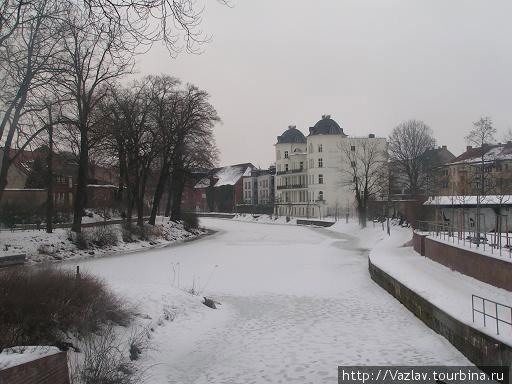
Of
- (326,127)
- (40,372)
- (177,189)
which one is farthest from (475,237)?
(326,127)

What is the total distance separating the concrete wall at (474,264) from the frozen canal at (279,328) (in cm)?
315

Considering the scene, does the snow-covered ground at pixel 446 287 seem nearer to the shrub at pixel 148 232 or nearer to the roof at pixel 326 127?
the shrub at pixel 148 232

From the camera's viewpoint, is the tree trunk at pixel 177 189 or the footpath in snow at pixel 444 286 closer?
the footpath in snow at pixel 444 286

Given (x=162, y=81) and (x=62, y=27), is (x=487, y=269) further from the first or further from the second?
(x=162, y=81)

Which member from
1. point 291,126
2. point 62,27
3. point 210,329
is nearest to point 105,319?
point 210,329

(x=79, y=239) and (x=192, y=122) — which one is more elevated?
(x=192, y=122)

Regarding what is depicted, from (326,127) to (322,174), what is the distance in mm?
8006

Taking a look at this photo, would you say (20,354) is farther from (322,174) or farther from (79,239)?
(322,174)

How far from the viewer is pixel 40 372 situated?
7.23 metres

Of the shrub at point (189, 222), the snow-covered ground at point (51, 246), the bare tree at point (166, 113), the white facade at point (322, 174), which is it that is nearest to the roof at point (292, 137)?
the white facade at point (322, 174)

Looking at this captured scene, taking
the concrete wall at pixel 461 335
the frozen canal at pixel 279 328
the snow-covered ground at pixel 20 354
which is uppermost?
the snow-covered ground at pixel 20 354

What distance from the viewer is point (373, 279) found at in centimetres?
2466

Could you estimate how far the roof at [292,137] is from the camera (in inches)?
4001

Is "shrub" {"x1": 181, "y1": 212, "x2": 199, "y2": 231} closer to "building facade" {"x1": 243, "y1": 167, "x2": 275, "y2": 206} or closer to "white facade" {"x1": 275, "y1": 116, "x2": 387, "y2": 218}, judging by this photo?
"white facade" {"x1": 275, "y1": 116, "x2": 387, "y2": 218}
